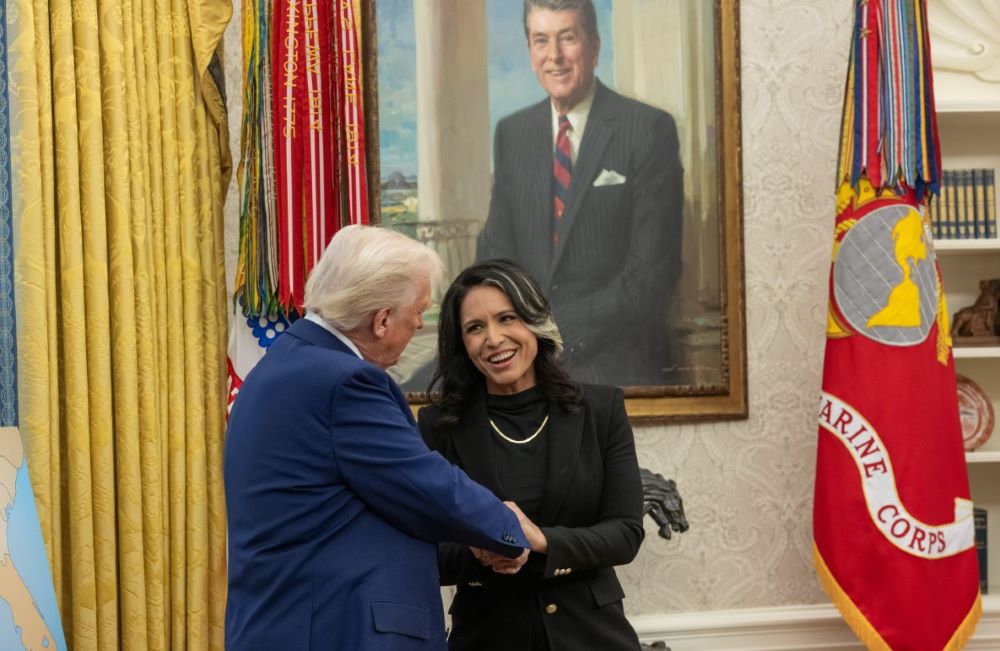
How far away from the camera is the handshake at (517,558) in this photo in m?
2.45

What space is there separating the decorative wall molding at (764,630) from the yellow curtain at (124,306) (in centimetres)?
160

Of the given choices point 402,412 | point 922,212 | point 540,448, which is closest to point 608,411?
point 540,448

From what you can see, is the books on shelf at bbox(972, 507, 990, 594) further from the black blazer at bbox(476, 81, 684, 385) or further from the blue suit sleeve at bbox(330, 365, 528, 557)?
the blue suit sleeve at bbox(330, 365, 528, 557)

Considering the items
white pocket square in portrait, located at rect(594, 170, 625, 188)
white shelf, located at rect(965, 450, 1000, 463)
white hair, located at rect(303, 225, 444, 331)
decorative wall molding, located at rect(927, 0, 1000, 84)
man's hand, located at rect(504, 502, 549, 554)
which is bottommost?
white shelf, located at rect(965, 450, 1000, 463)

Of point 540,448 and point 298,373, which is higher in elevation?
point 298,373

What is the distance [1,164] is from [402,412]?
1.53m

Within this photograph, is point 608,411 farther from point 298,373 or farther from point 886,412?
point 886,412

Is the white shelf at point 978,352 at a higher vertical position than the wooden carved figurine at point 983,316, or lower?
lower

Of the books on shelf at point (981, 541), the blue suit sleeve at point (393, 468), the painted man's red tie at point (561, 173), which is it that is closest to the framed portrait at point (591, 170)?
the painted man's red tie at point (561, 173)

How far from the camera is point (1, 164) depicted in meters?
3.01

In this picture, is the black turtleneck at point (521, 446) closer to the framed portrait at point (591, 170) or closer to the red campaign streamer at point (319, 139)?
the red campaign streamer at point (319, 139)

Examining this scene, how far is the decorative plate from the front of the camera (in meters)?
4.02

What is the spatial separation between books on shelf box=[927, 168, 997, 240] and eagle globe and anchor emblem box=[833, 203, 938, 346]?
1.82 feet

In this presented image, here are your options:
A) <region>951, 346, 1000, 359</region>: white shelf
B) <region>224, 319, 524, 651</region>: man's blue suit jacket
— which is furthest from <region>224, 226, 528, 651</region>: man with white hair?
<region>951, 346, 1000, 359</region>: white shelf
